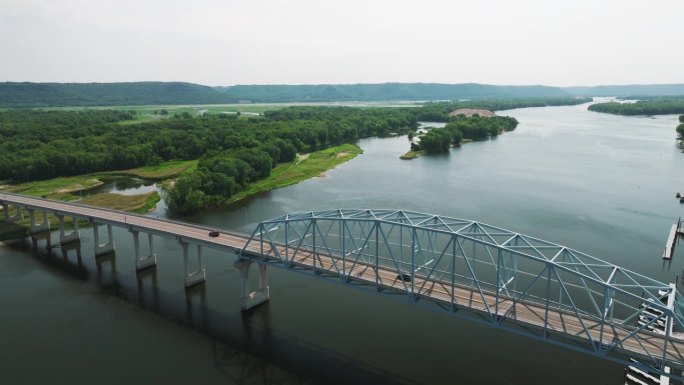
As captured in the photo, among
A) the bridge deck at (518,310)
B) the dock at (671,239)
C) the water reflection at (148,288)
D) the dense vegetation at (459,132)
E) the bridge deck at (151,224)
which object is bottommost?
the water reflection at (148,288)

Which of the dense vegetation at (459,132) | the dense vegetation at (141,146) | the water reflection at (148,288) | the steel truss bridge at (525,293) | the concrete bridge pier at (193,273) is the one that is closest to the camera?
the steel truss bridge at (525,293)

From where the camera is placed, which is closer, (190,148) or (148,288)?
(148,288)

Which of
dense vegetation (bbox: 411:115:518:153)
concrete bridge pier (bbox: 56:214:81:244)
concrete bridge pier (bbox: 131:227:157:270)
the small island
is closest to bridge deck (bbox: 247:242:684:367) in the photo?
concrete bridge pier (bbox: 131:227:157:270)

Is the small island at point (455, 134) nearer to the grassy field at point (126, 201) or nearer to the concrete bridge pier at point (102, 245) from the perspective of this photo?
the grassy field at point (126, 201)

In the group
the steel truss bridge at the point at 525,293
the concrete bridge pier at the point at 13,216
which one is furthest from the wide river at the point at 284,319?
the concrete bridge pier at the point at 13,216

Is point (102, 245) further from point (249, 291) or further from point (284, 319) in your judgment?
point (284, 319)

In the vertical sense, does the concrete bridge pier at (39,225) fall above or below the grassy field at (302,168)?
below

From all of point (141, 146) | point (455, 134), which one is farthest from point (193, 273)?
point (455, 134)
